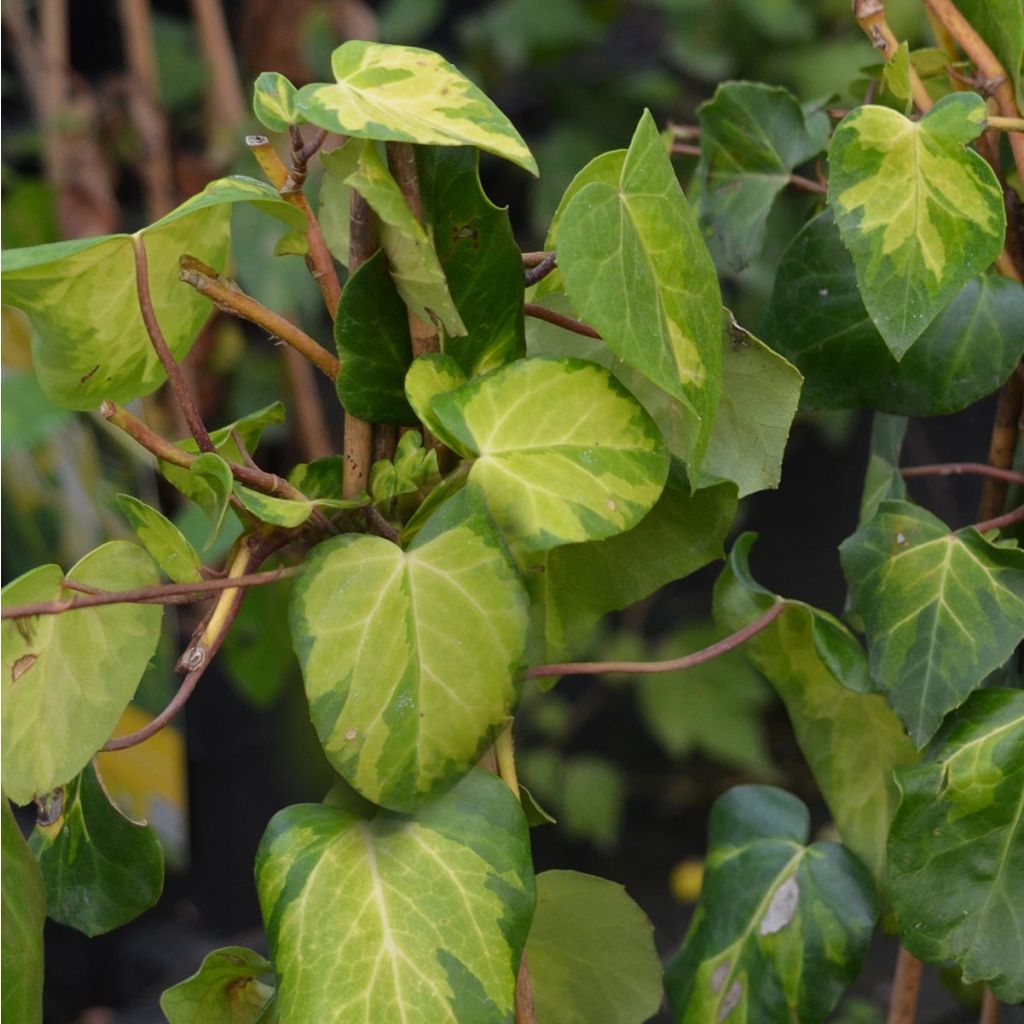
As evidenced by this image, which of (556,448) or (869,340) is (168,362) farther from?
(869,340)

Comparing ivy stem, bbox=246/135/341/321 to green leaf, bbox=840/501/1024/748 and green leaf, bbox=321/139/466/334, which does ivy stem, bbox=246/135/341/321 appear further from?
green leaf, bbox=840/501/1024/748

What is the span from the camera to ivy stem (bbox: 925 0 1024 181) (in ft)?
1.56

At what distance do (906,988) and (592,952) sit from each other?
18cm

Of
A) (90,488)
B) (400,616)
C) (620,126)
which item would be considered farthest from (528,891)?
(620,126)

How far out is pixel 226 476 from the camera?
351mm

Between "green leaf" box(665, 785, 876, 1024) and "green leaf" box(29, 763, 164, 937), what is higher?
"green leaf" box(29, 763, 164, 937)

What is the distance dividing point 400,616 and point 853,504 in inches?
56.9

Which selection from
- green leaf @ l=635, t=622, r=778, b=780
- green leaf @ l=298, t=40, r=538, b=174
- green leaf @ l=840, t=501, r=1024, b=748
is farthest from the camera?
green leaf @ l=635, t=622, r=778, b=780

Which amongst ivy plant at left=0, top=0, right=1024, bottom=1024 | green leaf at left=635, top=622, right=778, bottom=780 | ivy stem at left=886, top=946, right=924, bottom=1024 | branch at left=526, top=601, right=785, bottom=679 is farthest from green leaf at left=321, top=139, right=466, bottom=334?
green leaf at left=635, top=622, right=778, bottom=780

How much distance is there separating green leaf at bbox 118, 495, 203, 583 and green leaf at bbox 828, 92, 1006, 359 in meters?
0.22

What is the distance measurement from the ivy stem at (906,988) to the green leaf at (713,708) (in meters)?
1.08

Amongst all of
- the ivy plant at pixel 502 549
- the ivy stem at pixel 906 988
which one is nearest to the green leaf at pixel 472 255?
the ivy plant at pixel 502 549

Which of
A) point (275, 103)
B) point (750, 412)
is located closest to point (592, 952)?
point (750, 412)

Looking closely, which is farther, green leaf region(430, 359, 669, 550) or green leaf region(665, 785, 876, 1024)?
green leaf region(665, 785, 876, 1024)
